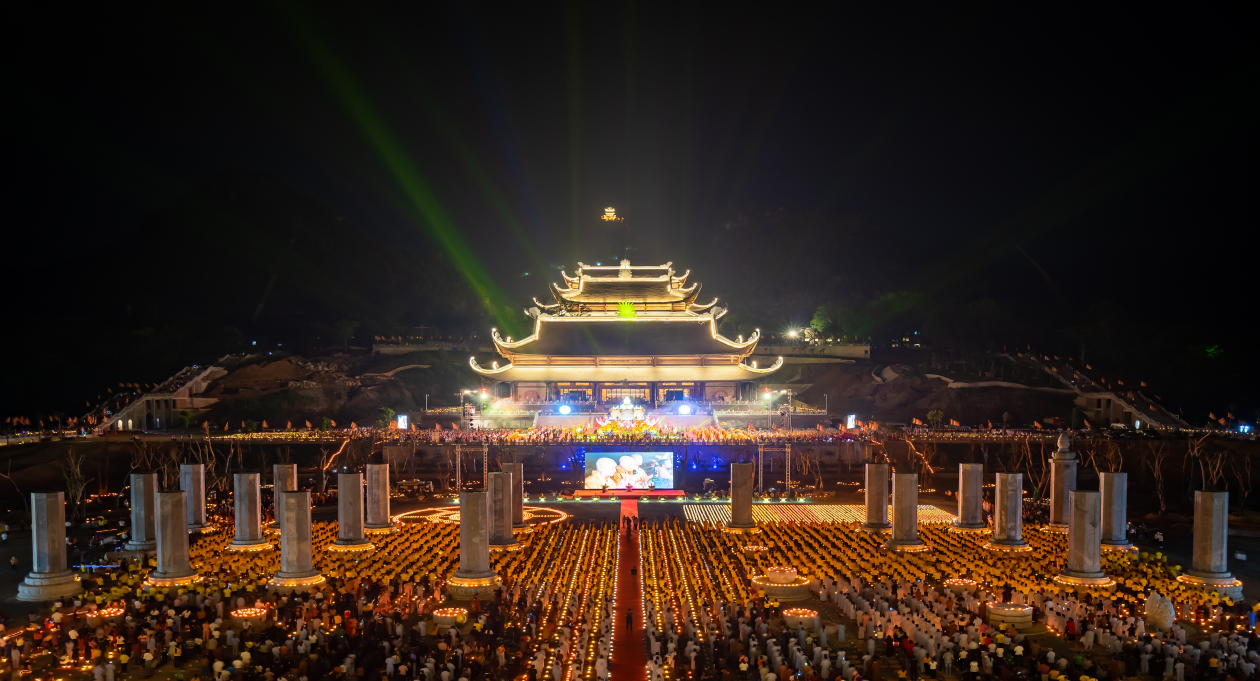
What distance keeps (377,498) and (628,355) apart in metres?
29.9

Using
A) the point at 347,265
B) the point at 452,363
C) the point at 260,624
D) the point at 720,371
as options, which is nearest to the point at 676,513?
the point at 260,624

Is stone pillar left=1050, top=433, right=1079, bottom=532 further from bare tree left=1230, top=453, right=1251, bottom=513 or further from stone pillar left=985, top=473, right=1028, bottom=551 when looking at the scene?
bare tree left=1230, top=453, right=1251, bottom=513

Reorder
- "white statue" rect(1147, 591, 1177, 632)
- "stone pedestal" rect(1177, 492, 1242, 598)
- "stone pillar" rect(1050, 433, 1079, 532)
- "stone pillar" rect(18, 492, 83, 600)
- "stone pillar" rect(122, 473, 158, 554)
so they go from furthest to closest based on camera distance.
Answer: "stone pillar" rect(1050, 433, 1079, 532) < "stone pillar" rect(122, 473, 158, 554) < "stone pedestal" rect(1177, 492, 1242, 598) < "stone pillar" rect(18, 492, 83, 600) < "white statue" rect(1147, 591, 1177, 632)

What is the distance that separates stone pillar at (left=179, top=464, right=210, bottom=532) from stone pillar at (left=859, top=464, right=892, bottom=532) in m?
24.9

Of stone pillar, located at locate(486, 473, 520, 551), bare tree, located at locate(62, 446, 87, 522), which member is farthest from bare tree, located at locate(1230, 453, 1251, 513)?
bare tree, located at locate(62, 446, 87, 522)

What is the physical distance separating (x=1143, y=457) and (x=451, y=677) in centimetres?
3971

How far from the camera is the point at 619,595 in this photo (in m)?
24.5

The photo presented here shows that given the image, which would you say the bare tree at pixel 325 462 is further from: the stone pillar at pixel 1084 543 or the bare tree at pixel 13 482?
the stone pillar at pixel 1084 543

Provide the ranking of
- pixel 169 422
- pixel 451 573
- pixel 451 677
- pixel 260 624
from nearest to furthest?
pixel 451 677 < pixel 260 624 < pixel 451 573 < pixel 169 422

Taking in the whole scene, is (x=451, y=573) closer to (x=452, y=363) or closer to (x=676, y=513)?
(x=676, y=513)

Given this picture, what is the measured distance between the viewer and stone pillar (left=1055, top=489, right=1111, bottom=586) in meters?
25.7

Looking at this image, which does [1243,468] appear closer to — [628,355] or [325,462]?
[628,355]

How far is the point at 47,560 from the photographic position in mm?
25672

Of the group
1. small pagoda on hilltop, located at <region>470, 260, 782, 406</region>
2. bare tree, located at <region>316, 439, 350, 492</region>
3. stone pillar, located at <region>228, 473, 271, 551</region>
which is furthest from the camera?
small pagoda on hilltop, located at <region>470, 260, 782, 406</region>
